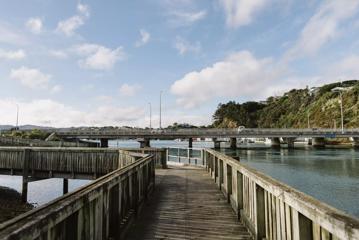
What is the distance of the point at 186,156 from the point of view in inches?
890

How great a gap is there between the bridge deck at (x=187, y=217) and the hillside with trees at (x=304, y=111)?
337ft

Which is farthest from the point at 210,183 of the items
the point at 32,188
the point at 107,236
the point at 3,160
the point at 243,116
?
the point at 243,116

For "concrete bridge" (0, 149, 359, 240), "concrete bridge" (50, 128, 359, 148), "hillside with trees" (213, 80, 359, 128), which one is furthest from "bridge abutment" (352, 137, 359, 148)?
"concrete bridge" (0, 149, 359, 240)

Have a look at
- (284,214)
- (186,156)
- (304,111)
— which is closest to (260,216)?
(284,214)

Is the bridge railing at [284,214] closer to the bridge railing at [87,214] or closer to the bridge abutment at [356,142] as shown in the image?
the bridge railing at [87,214]

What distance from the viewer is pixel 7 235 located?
2105mm

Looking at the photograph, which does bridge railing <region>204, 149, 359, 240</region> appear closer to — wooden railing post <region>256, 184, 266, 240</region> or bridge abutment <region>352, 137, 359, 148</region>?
wooden railing post <region>256, 184, 266, 240</region>

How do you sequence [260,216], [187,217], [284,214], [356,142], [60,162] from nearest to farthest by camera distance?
[284,214], [260,216], [187,217], [60,162], [356,142]

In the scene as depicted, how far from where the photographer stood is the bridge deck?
5730 mm

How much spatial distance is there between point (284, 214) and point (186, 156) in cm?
1906

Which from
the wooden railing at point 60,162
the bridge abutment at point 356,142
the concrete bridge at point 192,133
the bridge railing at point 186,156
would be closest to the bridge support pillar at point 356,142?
the bridge abutment at point 356,142

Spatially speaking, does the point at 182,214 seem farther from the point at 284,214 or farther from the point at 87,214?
the point at 284,214

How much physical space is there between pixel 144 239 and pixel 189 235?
0.82 m

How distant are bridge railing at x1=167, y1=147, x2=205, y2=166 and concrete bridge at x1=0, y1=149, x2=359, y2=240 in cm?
1022
